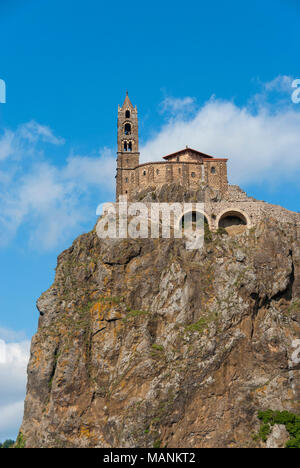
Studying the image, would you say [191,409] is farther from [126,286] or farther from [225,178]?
[225,178]

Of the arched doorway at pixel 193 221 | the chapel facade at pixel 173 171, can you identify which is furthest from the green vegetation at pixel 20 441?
the chapel facade at pixel 173 171

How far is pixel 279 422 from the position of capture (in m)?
69.4

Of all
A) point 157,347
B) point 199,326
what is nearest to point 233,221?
point 199,326

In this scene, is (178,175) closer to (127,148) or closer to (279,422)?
(127,148)

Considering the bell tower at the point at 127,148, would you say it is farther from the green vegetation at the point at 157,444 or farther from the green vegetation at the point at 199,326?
the green vegetation at the point at 157,444

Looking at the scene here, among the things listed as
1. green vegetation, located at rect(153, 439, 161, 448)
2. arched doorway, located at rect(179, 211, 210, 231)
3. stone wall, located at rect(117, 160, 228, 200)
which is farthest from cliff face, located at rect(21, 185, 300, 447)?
stone wall, located at rect(117, 160, 228, 200)

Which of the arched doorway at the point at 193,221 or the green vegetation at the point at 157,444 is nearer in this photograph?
the green vegetation at the point at 157,444

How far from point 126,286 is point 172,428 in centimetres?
1992

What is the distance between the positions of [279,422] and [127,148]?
Result: 55354mm

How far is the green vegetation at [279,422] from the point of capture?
68.1 m

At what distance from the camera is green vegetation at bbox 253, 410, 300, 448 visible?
223ft

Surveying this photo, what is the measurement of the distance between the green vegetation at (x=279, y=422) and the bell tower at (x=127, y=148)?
44483 mm

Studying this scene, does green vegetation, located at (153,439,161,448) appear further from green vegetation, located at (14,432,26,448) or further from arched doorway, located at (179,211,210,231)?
arched doorway, located at (179,211,210,231)

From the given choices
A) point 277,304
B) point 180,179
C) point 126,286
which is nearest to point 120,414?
point 126,286
